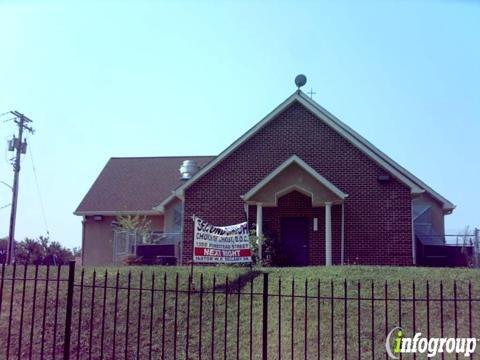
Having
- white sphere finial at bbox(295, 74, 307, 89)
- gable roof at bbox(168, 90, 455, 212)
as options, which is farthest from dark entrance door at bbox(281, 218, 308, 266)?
white sphere finial at bbox(295, 74, 307, 89)

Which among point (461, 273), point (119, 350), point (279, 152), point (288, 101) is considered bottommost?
point (119, 350)

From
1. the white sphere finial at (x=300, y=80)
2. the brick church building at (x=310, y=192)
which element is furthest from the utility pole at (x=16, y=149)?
the white sphere finial at (x=300, y=80)

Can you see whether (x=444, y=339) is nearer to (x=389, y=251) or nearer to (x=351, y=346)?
(x=351, y=346)

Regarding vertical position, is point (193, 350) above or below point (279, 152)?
below

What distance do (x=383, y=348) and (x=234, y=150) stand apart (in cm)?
1240

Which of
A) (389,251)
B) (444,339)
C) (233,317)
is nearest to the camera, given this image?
(444,339)

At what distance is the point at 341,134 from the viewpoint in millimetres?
20109

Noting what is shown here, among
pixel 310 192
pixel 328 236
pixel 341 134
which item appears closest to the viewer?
pixel 328 236

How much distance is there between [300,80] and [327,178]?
4.03 meters

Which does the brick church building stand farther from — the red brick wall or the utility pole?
the utility pole

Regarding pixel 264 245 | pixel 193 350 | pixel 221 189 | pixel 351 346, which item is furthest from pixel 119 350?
pixel 221 189

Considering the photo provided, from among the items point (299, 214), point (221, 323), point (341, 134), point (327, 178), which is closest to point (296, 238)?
point (299, 214)

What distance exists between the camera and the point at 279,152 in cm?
2066

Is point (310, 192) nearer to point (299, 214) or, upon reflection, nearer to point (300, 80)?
point (299, 214)
